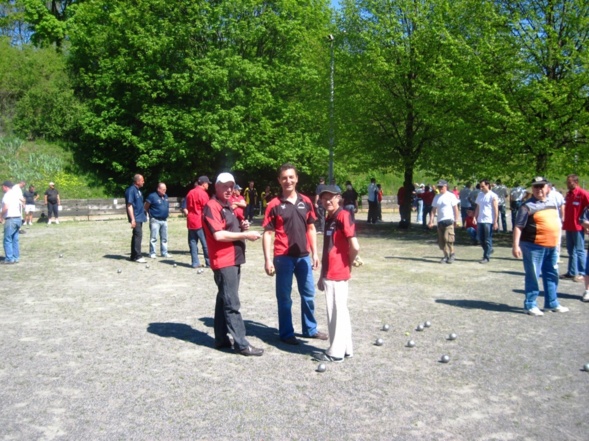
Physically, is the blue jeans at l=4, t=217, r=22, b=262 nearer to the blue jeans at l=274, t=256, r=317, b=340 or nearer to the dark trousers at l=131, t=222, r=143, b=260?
the dark trousers at l=131, t=222, r=143, b=260

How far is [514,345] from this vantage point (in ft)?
25.3

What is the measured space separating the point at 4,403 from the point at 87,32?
38.7 metres

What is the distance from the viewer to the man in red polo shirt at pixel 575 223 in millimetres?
11906

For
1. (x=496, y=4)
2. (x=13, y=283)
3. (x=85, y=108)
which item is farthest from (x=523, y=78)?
(x=85, y=108)

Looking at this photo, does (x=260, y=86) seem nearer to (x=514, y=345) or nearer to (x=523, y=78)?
(x=523, y=78)

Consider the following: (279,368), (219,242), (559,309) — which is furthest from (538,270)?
(219,242)

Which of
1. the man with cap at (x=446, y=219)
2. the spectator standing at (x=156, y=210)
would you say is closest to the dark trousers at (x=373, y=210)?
the man with cap at (x=446, y=219)

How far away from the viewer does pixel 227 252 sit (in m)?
7.17

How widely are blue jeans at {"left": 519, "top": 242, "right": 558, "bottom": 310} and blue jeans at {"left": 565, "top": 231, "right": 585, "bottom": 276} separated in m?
2.99

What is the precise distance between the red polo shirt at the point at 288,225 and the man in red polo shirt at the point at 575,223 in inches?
256

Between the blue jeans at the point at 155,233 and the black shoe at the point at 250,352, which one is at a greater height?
the blue jeans at the point at 155,233

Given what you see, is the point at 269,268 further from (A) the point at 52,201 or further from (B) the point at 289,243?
(A) the point at 52,201

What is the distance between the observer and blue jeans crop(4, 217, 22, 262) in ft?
48.3

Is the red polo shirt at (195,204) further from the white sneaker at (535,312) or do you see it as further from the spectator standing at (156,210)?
the white sneaker at (535,312)
